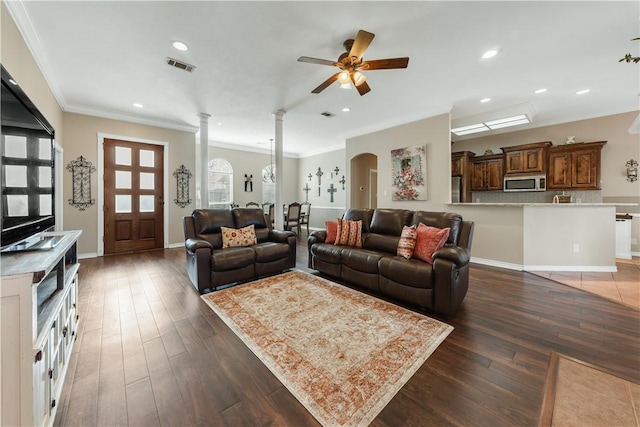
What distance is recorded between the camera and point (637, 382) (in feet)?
5.28

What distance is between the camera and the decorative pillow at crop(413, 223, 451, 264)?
9.12ft

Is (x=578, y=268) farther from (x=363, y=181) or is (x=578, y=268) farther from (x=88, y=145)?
(x=88, y=145)

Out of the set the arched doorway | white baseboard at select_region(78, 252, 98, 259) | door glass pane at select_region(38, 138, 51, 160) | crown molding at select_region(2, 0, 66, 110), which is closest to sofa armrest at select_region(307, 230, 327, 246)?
door glass pane at select_region(38, 138, 51, 160)

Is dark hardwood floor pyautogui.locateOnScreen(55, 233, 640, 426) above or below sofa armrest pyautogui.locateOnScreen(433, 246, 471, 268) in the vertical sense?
below

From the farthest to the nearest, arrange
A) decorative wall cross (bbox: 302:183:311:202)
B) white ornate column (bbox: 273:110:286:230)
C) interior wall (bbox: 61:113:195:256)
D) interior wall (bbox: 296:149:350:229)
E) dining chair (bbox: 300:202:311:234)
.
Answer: decorative wall cross (bbox: 302:183:311:202), interior wall (bbox: 296:149:350:229), dining chair (bbox: 300:202:311:234), white ornate column (bbox: 273:110:286:230), interior wall (bbox: 61:113:195:256)

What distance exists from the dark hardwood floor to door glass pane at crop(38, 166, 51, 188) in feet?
4.23

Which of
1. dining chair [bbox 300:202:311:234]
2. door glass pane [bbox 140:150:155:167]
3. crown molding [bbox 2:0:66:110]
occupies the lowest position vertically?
dining chair [bbox 300:202:311:234]

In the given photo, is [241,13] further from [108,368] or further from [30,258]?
[108,368]

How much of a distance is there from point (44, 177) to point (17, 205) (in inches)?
22.3

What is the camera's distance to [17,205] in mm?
1572

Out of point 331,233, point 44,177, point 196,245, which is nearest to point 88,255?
point 196,245

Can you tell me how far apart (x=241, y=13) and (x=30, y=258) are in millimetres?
2552

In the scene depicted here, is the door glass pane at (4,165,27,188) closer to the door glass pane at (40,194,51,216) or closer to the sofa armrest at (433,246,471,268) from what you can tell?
the door glass pane at (40,194,51,216)

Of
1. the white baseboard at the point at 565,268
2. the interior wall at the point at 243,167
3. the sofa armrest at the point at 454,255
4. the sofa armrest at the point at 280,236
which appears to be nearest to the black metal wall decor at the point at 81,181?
the interior wall at the point at 243,167
